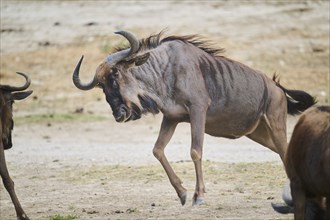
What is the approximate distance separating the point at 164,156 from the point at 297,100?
194 centimetres

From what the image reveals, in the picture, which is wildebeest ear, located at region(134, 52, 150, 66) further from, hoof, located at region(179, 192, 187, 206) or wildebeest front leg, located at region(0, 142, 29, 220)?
wildebeest front leg, located at region(0, 142, 29, 220)

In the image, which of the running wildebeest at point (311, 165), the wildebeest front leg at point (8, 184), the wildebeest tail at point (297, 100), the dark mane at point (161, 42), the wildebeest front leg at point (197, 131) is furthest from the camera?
the wildebeest tail at point (297, 100)

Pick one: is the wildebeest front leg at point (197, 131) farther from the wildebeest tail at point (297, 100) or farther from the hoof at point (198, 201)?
the wildebeest tail at point (297, 100)

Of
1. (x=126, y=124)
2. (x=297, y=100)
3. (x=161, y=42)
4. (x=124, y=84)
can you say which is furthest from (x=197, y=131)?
(x=126, y=124)

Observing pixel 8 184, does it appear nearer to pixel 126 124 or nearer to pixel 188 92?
pixel 188 92

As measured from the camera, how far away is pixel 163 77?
1140 centimetres

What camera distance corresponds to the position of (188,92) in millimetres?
11258

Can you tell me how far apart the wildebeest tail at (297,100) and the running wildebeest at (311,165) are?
3557mm

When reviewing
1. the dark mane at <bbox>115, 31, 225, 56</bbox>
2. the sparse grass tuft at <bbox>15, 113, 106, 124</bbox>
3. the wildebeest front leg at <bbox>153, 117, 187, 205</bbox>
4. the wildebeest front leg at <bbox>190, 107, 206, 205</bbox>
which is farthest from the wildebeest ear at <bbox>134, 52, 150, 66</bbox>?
the sparse grass tuft at <bbox>15, 113, 106, 124</bbox>

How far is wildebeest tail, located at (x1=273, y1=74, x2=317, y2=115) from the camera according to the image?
481 inches

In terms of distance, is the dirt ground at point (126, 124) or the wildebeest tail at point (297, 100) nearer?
the dirt ground at point (126, 124)

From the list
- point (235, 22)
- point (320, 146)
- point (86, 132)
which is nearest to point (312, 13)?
point (235, 22)

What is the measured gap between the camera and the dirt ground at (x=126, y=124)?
11.7 meters

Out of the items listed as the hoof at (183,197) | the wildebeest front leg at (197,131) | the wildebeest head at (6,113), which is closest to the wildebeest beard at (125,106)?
the wildebeest front leg at (197,131)
